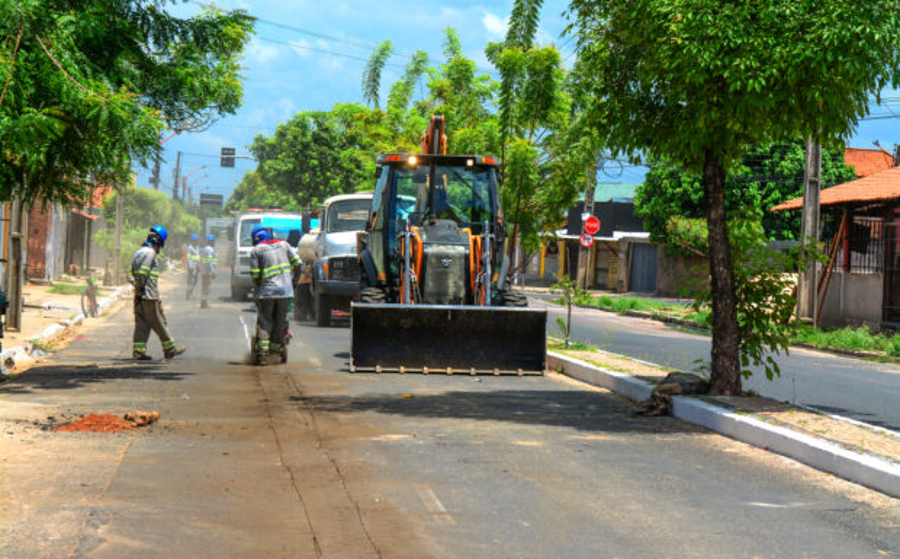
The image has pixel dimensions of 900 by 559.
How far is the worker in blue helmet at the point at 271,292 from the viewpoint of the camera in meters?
14.0

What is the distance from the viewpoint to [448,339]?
1317cm

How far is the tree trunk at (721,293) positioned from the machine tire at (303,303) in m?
14.7

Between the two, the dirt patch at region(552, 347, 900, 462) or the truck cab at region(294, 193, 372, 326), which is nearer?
A: the dirt patch at region(552, 347, 900, 462)

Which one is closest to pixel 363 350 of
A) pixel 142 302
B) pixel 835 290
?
pixel 142 302

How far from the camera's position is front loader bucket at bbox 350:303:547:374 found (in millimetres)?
13000

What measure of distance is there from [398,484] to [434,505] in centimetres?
57

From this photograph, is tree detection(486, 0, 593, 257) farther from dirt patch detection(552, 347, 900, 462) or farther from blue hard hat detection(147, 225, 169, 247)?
dirt patch detection(552, 347, 900, 462)

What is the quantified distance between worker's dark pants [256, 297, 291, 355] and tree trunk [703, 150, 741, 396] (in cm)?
602

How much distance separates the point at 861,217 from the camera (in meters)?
27.7

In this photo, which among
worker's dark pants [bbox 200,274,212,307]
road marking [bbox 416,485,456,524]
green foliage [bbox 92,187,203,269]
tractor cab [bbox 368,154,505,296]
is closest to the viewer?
road marking [bbox 416,485,456,524]

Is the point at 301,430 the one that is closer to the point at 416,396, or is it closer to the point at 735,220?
the point at 416,396

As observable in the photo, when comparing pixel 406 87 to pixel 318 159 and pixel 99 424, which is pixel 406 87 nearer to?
pixel 318 159

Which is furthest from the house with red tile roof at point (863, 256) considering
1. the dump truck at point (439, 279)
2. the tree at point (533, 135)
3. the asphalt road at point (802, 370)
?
the dump truck at point (439, 279)

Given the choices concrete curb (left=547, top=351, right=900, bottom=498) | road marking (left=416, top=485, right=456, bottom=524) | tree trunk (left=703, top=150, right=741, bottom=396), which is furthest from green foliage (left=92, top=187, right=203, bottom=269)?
road marking (left=416, top=485, right=456, bottom=524)
